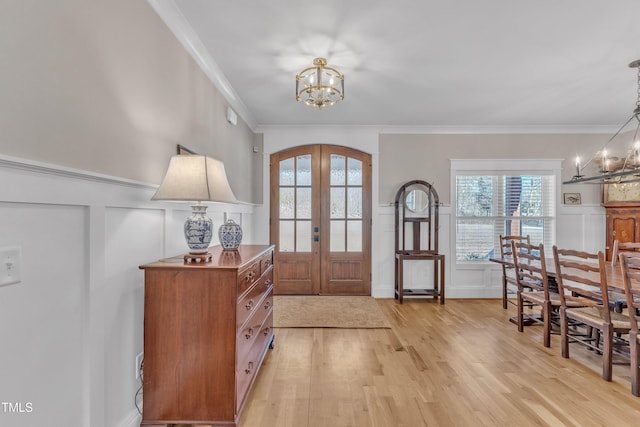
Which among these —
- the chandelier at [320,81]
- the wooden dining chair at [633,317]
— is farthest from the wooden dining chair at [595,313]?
the chandelier at [320,81]

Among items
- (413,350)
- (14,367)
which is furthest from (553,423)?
(14,367)

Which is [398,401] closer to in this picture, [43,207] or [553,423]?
[553,423]

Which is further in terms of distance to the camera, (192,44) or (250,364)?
(192,44)

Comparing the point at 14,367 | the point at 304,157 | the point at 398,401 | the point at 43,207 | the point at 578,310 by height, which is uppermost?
the point at 304,157

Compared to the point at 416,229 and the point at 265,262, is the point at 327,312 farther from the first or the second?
the point at 416,229

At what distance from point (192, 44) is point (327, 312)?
3.08 meters

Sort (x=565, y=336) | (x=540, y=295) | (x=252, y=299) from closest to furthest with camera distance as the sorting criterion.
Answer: (x=252, y=299), (x=565, y=336), (x=540, y=295)

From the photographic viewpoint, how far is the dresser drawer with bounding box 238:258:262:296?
1672 millimetres

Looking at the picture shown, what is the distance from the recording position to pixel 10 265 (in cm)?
99

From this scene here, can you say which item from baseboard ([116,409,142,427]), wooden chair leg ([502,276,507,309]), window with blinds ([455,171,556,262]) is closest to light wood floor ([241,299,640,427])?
baseboard ([116,409,142,427])

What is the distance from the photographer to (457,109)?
3.87 metres

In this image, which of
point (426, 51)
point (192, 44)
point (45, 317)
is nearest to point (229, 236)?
point (45, 317)

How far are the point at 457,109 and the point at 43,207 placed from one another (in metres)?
4.10

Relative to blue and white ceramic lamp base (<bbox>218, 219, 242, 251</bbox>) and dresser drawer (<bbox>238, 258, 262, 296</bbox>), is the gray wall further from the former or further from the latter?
dresser drawer (<bbox>238, 258, 262, 296</bbox>)
